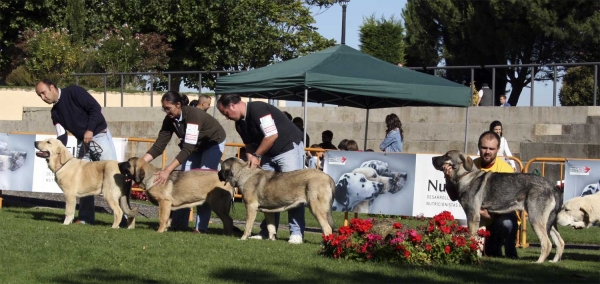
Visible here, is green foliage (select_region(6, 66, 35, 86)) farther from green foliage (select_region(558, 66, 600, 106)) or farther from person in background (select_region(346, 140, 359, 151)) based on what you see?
green foliage (select_region(558, 66, 600, 106))

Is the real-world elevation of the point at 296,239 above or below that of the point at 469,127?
below

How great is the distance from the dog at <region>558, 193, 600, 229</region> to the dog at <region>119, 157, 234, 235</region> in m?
4.17

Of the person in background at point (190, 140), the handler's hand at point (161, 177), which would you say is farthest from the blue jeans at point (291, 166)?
A: the handler's hand at point (161, 177)

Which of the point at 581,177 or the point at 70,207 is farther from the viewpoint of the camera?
the point at 581,177

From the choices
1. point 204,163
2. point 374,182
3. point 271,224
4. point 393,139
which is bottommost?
point 271,224

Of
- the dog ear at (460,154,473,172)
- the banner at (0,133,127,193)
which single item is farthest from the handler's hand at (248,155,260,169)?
the banner at (0,133,127,193)

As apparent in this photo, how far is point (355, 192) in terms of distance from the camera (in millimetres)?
13641

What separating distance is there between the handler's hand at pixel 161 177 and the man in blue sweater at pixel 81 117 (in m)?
1.29

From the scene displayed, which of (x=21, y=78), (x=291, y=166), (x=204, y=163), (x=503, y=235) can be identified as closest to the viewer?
(x=503, y=235)

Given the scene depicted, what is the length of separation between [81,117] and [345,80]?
14.8 ft

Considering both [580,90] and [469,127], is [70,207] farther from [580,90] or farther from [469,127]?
[580,90]

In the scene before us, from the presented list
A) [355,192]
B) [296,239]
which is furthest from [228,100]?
[355,192]

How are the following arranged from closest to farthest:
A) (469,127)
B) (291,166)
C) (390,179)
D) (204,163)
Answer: (291,166) → (204,163) → (390,179) → (469,127)

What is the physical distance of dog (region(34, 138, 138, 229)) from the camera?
472 inches
